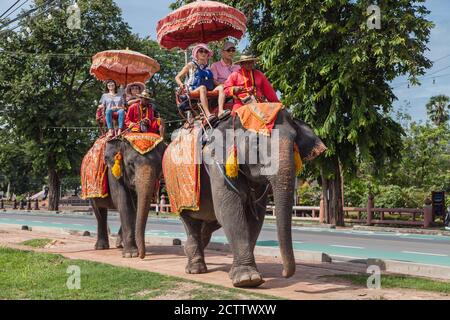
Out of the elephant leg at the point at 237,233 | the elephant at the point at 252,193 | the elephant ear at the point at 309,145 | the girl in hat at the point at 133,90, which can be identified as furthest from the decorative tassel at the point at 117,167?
the elephant ear at the point at 309,145

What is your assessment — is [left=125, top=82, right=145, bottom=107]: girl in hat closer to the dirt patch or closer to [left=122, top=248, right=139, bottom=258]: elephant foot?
[left=122, top=248, right=139, bottom=258]: elephant foot

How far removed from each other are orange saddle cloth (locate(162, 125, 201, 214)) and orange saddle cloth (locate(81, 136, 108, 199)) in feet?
11.0

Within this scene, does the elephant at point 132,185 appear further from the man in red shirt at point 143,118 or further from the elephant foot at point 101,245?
the elephant foot at point 101,245

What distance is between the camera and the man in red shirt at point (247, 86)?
25.6 ft

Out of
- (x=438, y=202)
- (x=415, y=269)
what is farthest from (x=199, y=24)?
(x=438, y=202)

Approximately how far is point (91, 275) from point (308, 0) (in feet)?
52.9

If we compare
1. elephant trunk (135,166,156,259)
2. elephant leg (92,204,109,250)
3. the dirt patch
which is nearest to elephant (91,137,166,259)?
elephant trunk (135,166,156,259)

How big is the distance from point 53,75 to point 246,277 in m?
32.7

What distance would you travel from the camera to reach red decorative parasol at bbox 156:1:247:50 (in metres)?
9.83

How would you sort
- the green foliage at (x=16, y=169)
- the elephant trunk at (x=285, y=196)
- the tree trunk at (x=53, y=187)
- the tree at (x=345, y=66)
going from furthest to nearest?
the green foliage at (x=16, y=169) → the tree trunk at (x=53, y=187) → the tree at (x=345, y=66) → the elephant trunk at (x=285, y=196)

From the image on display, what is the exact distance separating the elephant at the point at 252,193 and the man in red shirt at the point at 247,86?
41 centimetres

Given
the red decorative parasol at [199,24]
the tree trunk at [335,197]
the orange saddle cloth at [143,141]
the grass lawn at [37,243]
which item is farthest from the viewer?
the tree trunk at [335,197]

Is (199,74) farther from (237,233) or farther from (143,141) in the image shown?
(237,233)

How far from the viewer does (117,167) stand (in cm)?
1093
